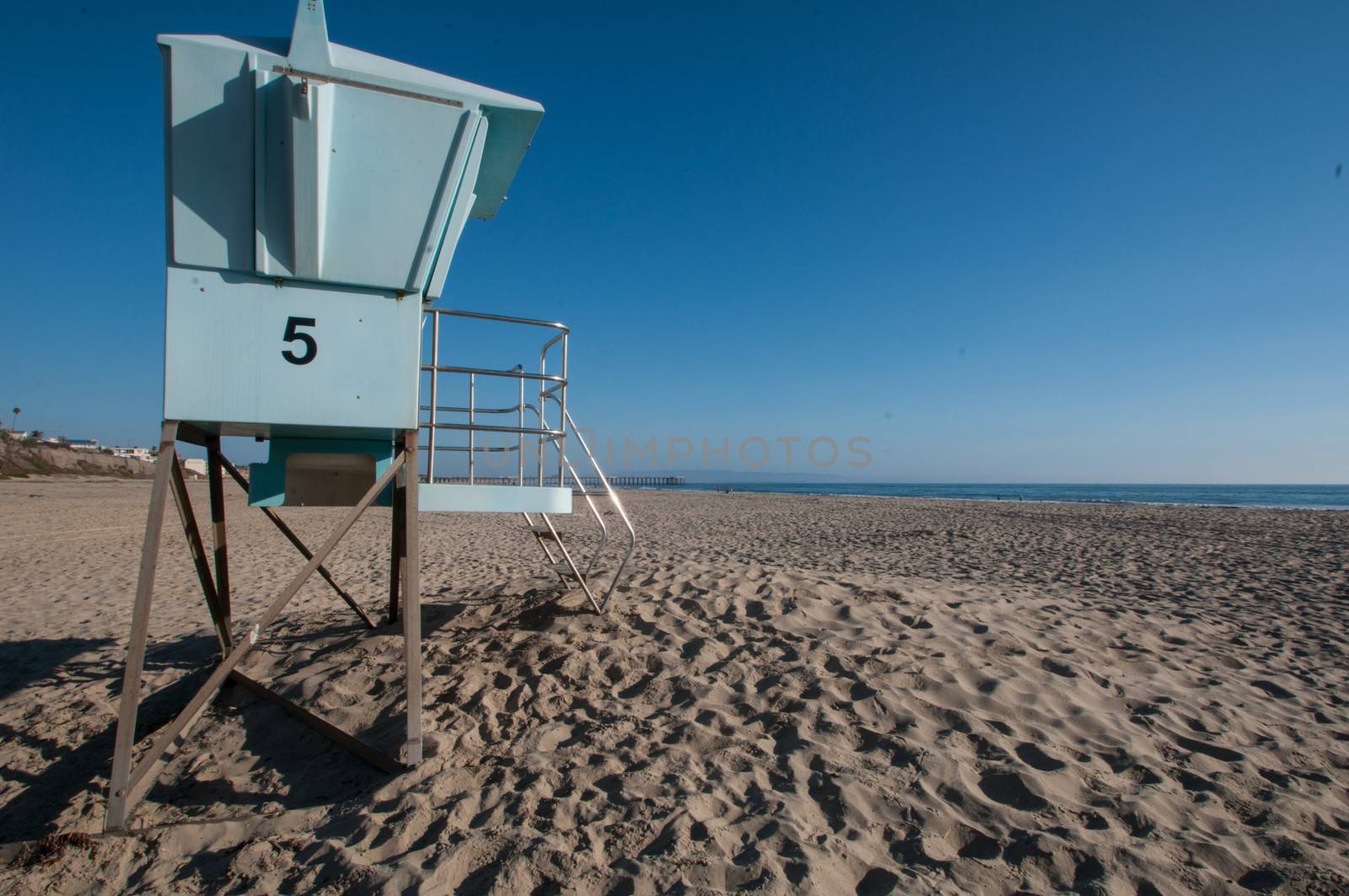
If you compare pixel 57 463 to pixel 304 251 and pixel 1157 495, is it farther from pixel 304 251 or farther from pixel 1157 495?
pixel 1157 495

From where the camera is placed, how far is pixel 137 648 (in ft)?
11.4

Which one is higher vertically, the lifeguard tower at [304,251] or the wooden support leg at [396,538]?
the lifeguard tower at [304,251]

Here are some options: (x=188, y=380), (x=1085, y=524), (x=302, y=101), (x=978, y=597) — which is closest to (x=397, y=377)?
(x=188, y=380)

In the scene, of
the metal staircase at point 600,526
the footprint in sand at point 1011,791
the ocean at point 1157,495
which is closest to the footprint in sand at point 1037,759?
the footprint in sand at point 1011,791

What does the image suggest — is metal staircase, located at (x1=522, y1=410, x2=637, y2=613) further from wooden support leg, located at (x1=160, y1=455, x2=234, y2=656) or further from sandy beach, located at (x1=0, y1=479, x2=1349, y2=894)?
wooden support leg, located at (x1=160, y1=455, x2=234, y2=656)

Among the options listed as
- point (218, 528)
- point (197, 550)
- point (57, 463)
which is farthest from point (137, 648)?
point (57, 463)

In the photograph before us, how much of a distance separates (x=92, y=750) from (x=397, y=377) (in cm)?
326

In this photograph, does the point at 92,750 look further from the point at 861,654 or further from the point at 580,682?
the point at 861,654

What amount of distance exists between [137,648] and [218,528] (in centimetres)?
182

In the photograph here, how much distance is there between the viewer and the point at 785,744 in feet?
12.5

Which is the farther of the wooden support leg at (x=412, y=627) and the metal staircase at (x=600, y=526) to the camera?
the metal staircase at (x=600, y=526)

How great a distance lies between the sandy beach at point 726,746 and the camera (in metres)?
2.83

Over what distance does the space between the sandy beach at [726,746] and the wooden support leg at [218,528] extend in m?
0.65

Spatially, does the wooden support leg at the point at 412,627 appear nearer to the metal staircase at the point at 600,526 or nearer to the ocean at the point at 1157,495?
the metal staircase at the point at 600,526
